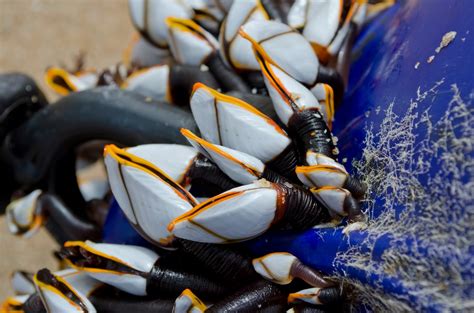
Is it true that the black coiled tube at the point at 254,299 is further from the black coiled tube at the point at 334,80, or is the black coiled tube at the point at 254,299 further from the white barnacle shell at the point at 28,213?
the white barnacle shell at the point at 28,213

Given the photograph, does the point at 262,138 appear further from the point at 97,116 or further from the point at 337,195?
the point at 97,116

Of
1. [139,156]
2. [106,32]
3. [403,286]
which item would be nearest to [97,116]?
[139,156]

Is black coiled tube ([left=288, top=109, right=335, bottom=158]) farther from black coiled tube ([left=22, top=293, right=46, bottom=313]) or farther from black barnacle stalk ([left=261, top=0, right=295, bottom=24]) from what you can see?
black coiled tube ([left=22, top=293, right=46, bottom=313])

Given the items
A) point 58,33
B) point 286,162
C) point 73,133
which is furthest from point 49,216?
point 58,33

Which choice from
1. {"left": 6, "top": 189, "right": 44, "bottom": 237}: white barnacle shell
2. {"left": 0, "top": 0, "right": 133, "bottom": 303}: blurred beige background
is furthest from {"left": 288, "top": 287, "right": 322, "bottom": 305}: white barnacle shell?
{"left": 0, "top": 0, "right": 133, "bottom": 303}: blurred beige background

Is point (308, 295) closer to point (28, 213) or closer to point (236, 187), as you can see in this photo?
point (236, 187)

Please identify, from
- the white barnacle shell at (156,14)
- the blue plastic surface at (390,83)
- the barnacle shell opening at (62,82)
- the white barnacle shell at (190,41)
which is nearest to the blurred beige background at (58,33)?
the barnacle shell opening at (62,82)
